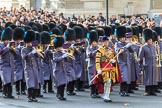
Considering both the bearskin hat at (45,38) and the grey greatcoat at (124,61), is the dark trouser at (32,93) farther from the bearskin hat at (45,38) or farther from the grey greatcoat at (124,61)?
the grey greatcoat at (124,61)

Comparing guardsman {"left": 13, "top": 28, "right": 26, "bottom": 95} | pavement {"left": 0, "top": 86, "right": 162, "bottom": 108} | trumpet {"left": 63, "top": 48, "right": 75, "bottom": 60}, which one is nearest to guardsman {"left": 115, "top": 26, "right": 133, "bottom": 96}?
pavement {"left": 0, "top": 86, "right": 162, "bottom": 108}

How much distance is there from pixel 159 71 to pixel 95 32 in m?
2.11

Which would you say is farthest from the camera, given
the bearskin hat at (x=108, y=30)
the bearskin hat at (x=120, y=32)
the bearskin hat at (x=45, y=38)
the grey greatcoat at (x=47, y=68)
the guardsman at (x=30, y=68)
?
the bearskin hat at (x=108, y=30)

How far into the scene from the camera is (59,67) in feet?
56.1

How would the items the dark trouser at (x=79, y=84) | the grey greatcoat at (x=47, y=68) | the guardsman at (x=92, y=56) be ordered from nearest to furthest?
1. the guardsman at (x=92, y=56)
2. the grey greatcoat at (x=47, y=68)
3. the dark trouser at (x=79, y=84)

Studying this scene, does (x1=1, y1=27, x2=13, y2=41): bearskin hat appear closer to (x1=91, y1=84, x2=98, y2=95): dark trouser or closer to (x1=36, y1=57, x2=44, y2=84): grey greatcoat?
(x1=36, y1=57, x2=44, y2=84): grey greatcoat

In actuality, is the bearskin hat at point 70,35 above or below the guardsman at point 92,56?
above

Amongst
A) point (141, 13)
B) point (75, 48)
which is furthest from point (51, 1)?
point (75, 48)

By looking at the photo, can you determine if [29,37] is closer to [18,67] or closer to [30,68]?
[30,68]

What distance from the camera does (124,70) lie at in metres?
17.7

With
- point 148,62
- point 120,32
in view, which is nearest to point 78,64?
point 120,32

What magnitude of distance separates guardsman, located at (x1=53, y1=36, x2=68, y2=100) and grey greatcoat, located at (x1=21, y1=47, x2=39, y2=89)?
530mm

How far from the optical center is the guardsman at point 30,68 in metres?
16.6

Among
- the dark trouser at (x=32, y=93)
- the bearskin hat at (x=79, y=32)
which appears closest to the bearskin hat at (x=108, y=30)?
the bearskin hat at (x=79, y=32)
